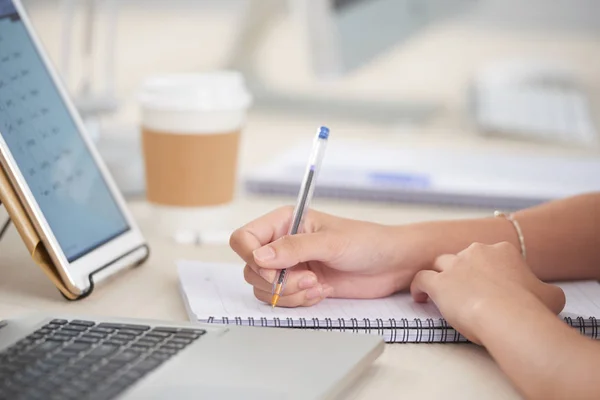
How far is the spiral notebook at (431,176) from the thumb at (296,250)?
428mm

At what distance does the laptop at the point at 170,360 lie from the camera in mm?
558

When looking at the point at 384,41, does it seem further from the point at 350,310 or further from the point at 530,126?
the point at 350,310

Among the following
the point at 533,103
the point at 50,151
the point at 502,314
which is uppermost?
the point at 50,151

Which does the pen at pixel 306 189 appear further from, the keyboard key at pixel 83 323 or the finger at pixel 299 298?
the keyboard key at pixel 83 323

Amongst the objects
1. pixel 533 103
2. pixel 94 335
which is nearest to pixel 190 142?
pixel 94 335

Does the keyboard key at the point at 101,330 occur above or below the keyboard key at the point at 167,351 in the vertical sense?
above

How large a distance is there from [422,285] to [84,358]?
283 mm

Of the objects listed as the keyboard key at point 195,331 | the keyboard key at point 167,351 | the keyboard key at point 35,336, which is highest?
the keyboard key at point 35,336

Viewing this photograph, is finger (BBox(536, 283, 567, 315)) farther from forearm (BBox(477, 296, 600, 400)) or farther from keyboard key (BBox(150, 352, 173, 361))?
keyboard key (BBox(150, 352, 173, 361))

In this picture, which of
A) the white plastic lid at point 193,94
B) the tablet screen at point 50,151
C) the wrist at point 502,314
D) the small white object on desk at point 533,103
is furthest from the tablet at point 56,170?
the small white object on desk at point 533,103

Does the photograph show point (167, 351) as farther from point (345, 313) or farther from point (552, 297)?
point (552, 297)

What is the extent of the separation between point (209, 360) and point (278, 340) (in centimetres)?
6

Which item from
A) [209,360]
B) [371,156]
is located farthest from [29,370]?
[371,156]

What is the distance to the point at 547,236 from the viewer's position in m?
0.92
